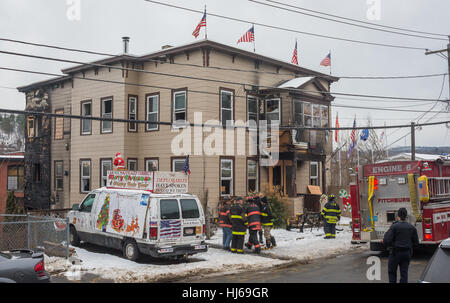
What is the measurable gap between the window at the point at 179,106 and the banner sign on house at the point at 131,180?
825 centimetres

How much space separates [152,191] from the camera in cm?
1292

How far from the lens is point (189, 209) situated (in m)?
13.4

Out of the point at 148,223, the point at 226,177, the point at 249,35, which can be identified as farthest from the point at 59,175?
the point at 148,223

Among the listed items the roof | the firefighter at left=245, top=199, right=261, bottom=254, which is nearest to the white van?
the firefighter at left=245, top=199, right=261, bottom=254

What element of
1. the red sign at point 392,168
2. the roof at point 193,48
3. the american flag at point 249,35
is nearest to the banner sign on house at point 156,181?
the red sign at point 392,168

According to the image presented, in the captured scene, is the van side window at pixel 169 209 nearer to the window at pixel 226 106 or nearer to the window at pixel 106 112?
the window at pixel 226 106

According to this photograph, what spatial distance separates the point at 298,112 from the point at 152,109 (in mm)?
7591

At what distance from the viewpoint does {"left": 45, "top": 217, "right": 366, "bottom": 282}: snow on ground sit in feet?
38.5

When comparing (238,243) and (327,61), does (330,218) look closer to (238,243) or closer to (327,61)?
(238,243)

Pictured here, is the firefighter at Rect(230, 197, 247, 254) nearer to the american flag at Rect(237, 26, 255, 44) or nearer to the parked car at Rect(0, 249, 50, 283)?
the parked car at Rect(0, 249, 50, 283)

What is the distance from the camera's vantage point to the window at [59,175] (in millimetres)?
28219

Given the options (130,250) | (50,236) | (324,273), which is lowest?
(324,273)
